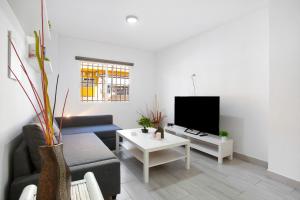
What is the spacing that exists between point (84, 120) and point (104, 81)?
1251 millimetres

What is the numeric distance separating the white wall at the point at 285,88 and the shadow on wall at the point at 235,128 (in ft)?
2.18

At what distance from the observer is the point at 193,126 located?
313cm

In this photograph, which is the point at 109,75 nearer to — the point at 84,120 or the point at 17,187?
the point at 84,120

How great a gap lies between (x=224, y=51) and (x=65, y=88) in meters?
3.57

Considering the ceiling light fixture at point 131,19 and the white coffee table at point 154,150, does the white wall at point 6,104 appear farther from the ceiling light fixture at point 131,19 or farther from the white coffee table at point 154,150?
the ceiling light fixture at point 131,19

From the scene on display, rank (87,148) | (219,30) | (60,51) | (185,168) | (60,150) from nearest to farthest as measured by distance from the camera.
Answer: (60,150)
(87,148)
(185,168)
(219,30)
(60,51)

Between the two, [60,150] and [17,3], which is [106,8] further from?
[60,150]

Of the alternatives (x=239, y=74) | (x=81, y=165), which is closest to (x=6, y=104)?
(x=81, y=165)

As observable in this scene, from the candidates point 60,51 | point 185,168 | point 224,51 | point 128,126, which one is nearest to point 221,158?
point 185,168

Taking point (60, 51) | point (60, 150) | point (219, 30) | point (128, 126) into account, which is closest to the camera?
point (60, 150)

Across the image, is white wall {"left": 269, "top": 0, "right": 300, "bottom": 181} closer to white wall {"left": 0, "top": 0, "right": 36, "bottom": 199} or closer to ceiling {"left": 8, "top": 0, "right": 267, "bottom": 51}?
ceiling {"left": 8, "top": 0, "right": 267, "bottom": 51}

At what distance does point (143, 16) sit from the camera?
106 inches

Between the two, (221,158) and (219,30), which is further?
(219,30)

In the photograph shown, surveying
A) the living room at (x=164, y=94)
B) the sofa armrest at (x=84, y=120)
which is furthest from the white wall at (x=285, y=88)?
the sofa armrest at (x=84, y=120)
